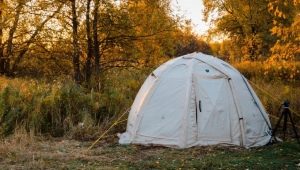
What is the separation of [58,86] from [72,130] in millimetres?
2167

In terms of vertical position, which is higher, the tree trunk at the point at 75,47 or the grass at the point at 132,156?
the tree trunk at the point at 75,47

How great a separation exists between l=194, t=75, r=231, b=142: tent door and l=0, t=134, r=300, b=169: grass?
1.03 ft

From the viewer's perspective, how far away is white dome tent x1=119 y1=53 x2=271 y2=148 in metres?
9.41

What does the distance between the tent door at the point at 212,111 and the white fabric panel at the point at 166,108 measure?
1.05 ft

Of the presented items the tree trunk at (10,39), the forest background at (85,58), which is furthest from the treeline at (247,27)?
the tree trunk at (10,39)

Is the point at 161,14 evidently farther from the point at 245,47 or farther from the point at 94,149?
the point at 245,47

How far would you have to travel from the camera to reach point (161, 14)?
1598 cm

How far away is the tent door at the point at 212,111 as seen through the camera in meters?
9.40

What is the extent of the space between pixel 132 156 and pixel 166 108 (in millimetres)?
1486

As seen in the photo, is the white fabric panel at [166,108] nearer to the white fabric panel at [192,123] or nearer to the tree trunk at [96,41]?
the white fabric panel at [192,123]

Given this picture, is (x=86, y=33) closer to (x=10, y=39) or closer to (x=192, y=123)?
(x=10, y=39)

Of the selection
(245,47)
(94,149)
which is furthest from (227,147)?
(245,47)

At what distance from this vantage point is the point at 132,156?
28.1 feet

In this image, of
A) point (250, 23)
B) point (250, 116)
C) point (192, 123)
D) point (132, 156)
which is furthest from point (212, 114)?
point (250, 23)
